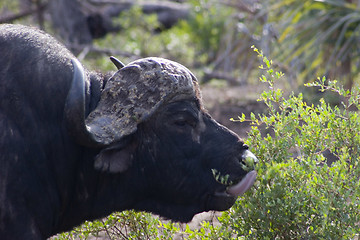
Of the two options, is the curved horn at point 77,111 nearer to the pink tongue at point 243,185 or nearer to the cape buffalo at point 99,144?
the cape buffalo at point 99,144

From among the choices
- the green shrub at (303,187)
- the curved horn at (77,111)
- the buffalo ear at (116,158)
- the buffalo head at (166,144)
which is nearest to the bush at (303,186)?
the green shrub at (303,187)

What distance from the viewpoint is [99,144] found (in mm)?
3066

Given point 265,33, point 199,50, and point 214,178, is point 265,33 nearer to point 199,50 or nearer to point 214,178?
Result: point 199,50

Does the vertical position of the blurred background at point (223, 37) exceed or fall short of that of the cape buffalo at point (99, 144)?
it falls short

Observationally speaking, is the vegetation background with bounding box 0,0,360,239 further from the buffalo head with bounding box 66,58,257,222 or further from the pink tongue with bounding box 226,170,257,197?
the buffalo head with bounding box 66,58,257,222

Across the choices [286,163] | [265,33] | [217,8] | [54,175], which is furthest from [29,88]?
[217,8]

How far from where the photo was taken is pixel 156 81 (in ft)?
10.4

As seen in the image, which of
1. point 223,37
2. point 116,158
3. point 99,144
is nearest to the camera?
point 99,144

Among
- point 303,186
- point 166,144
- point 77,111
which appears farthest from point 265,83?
point 77,111

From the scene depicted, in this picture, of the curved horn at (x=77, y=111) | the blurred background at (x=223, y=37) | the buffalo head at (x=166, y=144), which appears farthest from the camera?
the blurred background at (x=223, y=37)

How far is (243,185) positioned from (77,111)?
93 centimetres

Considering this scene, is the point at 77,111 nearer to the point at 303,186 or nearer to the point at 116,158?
the point at 116,158

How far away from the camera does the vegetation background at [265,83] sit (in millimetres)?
3295

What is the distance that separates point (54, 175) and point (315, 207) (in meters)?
1.31
